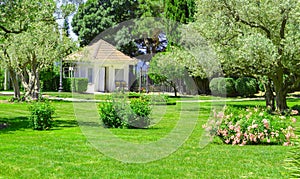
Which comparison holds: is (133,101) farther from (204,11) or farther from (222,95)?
(222,95)

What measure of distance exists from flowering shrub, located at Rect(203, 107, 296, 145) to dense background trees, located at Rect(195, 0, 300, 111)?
666cm

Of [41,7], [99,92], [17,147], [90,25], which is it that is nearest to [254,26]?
[99,92]

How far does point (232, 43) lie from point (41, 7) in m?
7.89

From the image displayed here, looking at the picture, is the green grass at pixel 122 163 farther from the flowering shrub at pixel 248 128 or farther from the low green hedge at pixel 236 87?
the low green hedge at pixel 236 87

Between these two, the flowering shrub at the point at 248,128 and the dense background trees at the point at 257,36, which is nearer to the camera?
the flowering shrub at the point at 248,128

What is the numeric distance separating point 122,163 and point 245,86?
22788 millimetres

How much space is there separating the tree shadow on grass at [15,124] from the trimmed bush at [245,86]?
17548 millimetres

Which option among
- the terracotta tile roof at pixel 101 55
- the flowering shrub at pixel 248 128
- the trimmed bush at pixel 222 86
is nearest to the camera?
the flowering shrub at pixel 248 128

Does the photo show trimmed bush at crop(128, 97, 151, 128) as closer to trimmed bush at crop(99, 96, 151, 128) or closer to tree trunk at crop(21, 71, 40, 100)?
trimmed bush at crop(99, 96, 151, 128)

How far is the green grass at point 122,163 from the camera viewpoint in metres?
6.18

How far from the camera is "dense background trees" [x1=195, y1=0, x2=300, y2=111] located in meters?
15.5

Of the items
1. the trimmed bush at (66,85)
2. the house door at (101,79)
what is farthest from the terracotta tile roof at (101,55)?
the trimmed bush at (66,85)

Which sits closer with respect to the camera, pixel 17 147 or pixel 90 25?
pixel 17 147

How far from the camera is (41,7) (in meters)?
13.7
